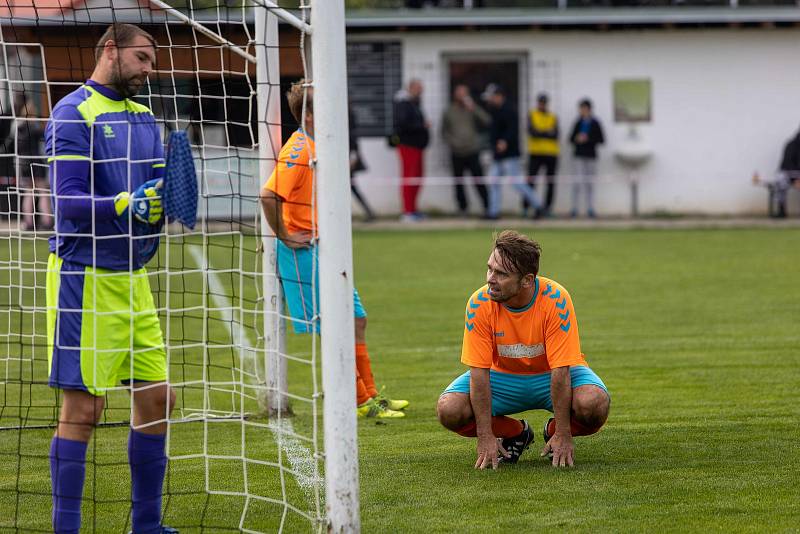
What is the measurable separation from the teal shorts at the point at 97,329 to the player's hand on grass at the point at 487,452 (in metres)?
1.74

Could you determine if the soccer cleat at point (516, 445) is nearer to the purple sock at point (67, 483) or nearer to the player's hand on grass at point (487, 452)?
the player's hand on grass at point (487, 452)

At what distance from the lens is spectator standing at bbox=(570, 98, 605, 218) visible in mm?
21328

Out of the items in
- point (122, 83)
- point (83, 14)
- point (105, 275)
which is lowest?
point (105, 275)

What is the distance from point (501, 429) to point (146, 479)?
76.4 inches

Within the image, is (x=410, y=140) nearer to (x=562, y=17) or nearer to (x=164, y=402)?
(x=562, y=17)

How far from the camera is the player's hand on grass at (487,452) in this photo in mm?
5602

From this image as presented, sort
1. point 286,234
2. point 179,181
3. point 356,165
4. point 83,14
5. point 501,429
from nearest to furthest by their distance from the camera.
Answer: point 179,181
point 501,429
point 286,234
point 83,14
point 356,165

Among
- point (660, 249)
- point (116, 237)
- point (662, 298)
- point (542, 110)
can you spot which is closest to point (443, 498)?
point (116, 237)

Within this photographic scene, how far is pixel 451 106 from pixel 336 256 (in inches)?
678

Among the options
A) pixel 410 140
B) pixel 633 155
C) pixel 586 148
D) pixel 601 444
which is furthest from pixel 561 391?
pixel 633 155

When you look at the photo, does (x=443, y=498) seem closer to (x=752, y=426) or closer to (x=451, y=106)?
(x=752, y=426)

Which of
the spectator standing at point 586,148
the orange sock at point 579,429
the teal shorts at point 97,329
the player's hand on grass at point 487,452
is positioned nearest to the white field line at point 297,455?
the teal shorts at point 97,329

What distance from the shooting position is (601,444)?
6113 mm

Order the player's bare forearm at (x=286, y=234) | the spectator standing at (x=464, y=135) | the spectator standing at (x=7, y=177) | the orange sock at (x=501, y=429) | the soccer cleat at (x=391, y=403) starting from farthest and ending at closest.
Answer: the spectator standing at (x=464, y=135) → the soccer cleat at (x=391, y=403) → the player's bare forearm at (x=286, y=234) → the spectator standing at (x=7, y=177) → the orange sock at (x=501, y=429)
